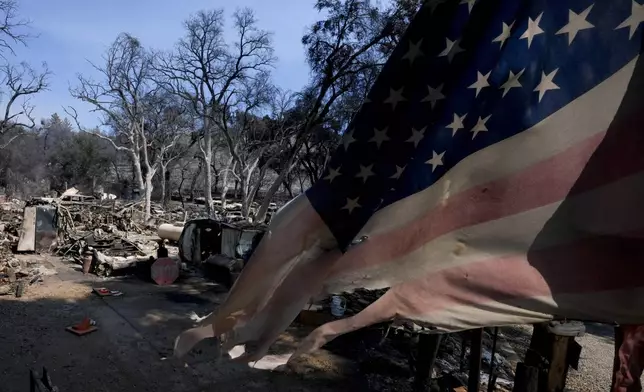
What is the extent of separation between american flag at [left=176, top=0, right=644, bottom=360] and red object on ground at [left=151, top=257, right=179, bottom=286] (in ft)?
45.8

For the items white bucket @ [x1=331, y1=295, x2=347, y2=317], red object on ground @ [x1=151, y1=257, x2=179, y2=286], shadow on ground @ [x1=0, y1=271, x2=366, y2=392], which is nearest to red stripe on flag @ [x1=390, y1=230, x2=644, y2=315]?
shadow on ground @ [x1=0, y1=271, x2=366, y2=392]

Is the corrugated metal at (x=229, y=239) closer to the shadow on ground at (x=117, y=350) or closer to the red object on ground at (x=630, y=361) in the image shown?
the shadow on ground at (x=117, y=350)

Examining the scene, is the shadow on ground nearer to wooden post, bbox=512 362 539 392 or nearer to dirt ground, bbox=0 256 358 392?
dirt ground, bbox=0 256 358 392

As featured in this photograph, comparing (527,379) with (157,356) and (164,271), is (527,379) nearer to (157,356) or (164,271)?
(157,356)

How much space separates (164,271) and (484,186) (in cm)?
1539

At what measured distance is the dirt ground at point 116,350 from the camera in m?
8.02

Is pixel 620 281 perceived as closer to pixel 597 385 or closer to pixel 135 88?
pixel 597 385

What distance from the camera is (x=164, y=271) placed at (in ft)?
51.5

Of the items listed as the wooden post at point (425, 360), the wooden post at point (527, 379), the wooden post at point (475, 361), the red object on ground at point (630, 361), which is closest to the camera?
the red object on ground at point (630, 361)

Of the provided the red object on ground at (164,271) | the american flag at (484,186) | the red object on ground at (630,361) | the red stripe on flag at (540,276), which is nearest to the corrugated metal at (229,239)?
the red object on ground at (164,271)

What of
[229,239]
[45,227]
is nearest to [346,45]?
[229,239]

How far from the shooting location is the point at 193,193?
50781 millimetres

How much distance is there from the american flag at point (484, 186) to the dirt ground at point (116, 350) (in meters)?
4.28

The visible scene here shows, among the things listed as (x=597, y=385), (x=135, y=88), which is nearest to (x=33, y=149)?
(x=135, y=88)
